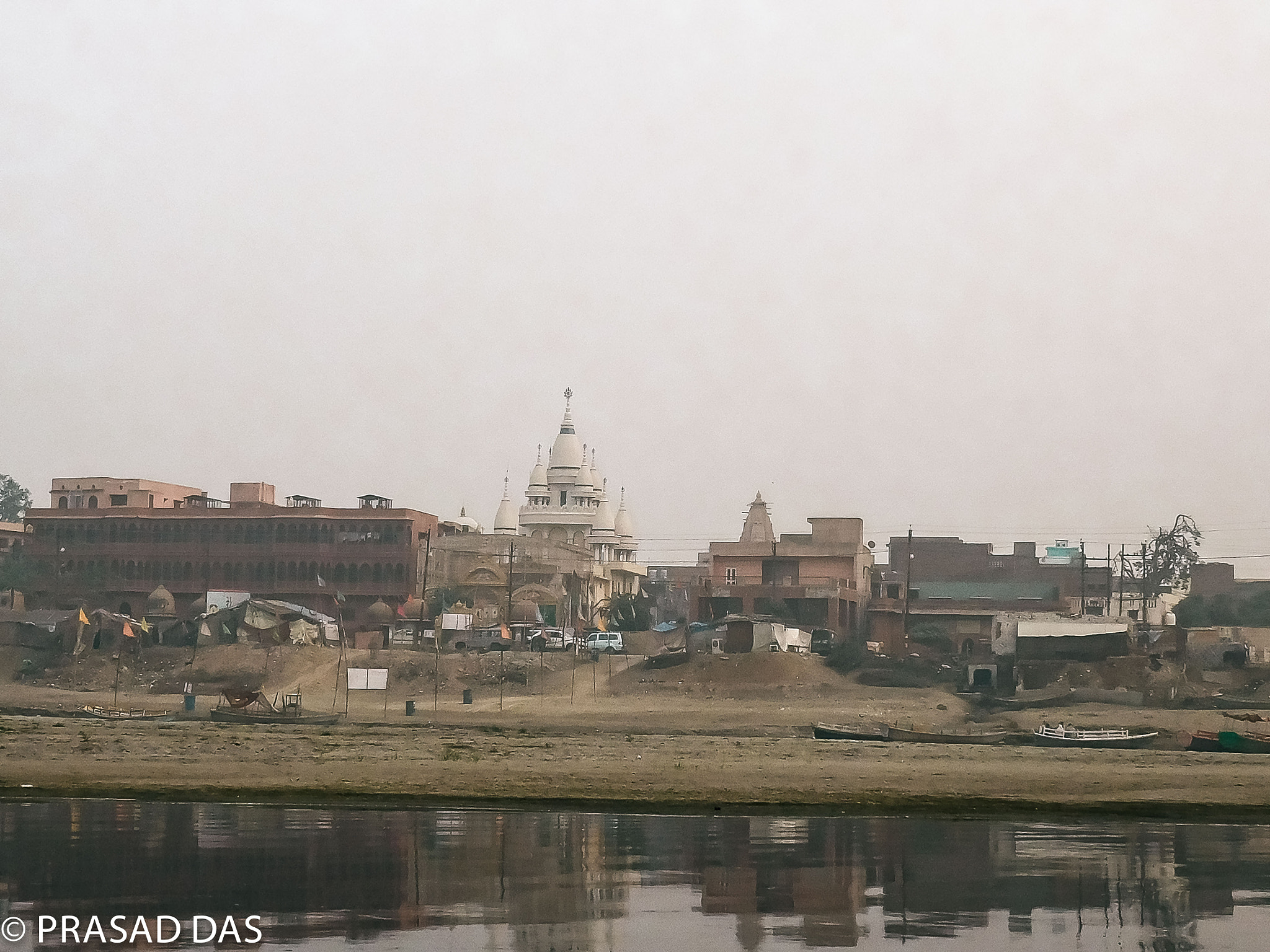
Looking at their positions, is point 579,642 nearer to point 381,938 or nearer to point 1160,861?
point 1160,861

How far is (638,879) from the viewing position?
64.9 ft

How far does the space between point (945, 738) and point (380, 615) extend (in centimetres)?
5427

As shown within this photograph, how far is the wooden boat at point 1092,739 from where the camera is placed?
51312 millimetres

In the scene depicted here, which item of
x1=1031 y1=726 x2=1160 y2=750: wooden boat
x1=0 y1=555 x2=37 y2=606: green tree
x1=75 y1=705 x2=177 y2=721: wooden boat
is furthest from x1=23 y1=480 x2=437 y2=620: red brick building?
x1=1031 y1=726 x2=1160 y2=750: wooden boat

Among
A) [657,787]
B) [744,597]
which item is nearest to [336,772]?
[657,787]

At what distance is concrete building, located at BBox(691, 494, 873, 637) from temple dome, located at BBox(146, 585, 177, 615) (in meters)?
35.2

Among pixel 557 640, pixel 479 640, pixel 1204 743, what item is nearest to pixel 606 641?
pixel 557 640

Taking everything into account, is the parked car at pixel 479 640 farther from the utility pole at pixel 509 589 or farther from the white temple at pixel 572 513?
the white temple at pixel 572 513

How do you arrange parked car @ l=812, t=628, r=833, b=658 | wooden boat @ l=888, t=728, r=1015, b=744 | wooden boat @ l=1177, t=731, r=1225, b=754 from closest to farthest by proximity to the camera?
wooden boat @ l=1177, t=731, r=1225, b=754, wooden boat @ l=888, t=728, r=1015, b=744, parked car @ l=812, t=628, r=833, b=658

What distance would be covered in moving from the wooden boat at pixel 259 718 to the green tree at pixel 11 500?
423 ft

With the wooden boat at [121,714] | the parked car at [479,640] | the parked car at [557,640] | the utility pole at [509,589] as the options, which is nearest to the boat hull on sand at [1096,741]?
the wooden boat at [121,714]

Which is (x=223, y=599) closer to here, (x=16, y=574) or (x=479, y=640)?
(x=16, y=574)

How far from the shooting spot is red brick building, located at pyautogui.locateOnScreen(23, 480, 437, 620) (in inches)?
4043

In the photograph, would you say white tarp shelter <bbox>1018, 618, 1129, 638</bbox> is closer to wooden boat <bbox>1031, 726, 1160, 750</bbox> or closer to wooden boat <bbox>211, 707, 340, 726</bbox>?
wooden boat <bbox>1031, 726, 1160, 750</bbox>
